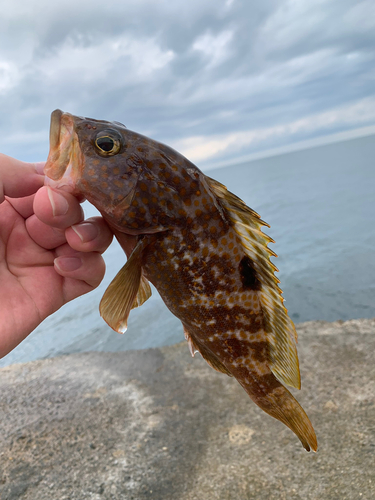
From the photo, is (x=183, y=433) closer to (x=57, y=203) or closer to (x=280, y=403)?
(x=280, y=403)

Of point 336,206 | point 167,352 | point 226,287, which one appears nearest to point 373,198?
point 336,206

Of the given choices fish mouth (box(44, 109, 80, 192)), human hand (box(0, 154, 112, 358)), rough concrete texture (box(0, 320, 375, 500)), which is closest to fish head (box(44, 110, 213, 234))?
fish mouth (box(44, 109, 80, 192))

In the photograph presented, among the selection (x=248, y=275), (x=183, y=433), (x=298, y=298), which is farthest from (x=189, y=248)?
(x=298, y=298)

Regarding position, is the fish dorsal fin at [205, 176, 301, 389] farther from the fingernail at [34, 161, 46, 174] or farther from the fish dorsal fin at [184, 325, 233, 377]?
the fingernail at [34, 161, 46, 174]

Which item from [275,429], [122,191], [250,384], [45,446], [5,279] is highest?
[122,191]

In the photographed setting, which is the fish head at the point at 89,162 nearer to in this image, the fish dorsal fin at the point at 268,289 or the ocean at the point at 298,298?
the fish dorsal fin at the point at 268,289

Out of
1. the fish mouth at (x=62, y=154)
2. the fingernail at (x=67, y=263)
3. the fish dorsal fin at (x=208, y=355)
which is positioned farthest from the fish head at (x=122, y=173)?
the fish dorsal fin at (x=208, y=355)

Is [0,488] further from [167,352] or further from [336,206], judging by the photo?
[336,206]
